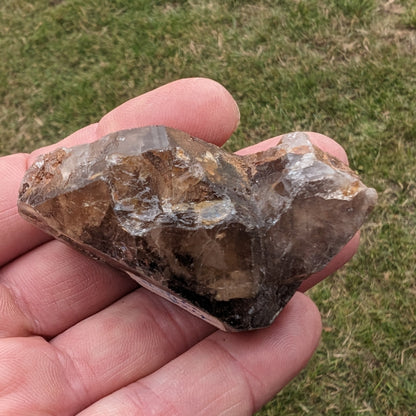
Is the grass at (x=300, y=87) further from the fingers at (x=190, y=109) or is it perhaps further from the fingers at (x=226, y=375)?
the fingers at (x=190, y=109)

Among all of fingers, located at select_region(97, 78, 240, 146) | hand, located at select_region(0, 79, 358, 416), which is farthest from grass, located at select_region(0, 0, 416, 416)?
fingers, located at select_region(97, 78, 240, 146)

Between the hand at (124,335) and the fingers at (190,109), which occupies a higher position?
the fingers at (190,109)

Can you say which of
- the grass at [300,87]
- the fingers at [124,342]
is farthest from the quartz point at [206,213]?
the grass at [300,87]

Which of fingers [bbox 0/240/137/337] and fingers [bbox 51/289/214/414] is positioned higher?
fingers [bbox 0/240/137/337]

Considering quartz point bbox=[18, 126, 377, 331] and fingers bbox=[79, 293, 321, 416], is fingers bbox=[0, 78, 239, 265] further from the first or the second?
fingers bbox=[79, 293, 321, 416]

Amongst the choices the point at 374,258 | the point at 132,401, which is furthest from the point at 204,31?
the point at 132,401

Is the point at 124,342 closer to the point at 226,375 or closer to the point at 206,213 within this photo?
the point at 226,375

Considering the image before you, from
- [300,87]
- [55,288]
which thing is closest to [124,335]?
[55,288]
